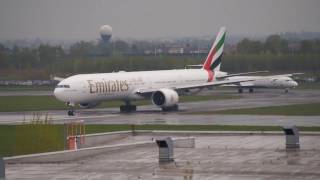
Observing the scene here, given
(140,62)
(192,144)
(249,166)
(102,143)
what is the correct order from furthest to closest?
(140,62), (102,143), (192,144), (249,166)

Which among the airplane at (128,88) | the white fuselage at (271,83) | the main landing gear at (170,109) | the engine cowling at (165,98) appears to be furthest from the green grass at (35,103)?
the white fuselage at (271,83)

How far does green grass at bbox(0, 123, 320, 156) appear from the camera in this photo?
35.6m

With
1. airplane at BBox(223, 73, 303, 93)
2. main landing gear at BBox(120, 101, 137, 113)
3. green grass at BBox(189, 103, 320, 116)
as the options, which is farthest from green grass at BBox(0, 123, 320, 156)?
airplane at BBox(223, 73, 303, 93)

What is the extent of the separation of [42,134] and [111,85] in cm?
2789

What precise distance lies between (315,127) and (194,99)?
36450 millimetres

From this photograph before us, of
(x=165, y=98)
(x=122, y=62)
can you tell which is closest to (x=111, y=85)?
(x=165, y=98)

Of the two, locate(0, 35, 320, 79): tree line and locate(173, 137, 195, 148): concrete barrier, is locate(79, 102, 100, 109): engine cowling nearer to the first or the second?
locate(173, 137, 195, 148): concrete barrier

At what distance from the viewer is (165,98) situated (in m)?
64.2

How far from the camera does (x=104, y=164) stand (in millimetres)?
30781

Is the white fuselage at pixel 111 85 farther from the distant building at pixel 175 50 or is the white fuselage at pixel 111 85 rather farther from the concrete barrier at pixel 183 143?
the distant building at pixel 175 50

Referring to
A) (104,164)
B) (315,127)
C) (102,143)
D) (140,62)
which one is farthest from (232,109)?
(140,62)

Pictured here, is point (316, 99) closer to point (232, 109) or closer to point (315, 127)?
point (232, 109)

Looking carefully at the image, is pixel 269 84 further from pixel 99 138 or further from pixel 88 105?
pixel 99 138

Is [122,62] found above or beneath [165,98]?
above
